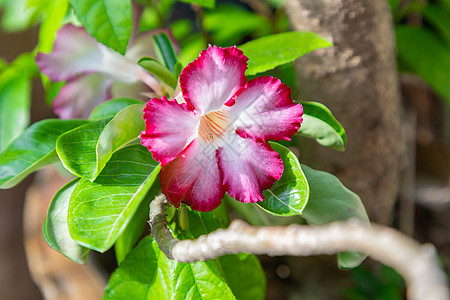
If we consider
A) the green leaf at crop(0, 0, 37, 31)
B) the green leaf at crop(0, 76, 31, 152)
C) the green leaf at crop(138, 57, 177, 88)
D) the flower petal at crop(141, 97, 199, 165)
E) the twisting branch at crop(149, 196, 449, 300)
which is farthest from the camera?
the green leaf at crop(0, 0, 37, 31)

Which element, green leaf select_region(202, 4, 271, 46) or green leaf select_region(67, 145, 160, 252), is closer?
green leaf select_region(67, 145, 160, 252)

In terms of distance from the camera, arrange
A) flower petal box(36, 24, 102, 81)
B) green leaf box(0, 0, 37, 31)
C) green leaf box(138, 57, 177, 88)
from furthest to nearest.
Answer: green leaf box(0, 0, 37, 31), flower petal box(36, 24, 102, 81), green leaf box(138, 57, 177, 88)

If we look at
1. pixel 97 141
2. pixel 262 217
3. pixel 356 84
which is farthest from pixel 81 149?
pixel 356 84

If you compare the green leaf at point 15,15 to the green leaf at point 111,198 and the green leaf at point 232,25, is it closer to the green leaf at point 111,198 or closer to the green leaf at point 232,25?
the green leaf at point 232,25

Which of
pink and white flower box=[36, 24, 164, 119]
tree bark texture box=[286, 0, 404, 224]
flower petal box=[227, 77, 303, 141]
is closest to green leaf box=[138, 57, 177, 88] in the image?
pink and white flower box=[36, 24, 164, 119]

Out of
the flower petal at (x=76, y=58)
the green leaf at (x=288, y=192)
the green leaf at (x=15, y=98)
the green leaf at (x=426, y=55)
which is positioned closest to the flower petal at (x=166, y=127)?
the green leaf at (x=288, y=192)

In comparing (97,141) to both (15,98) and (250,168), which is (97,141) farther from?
(15,98)

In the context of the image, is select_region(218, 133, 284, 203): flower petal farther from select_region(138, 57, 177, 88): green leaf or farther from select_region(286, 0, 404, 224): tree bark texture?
select_region(286, 0, 404, 224): tree bark texture
